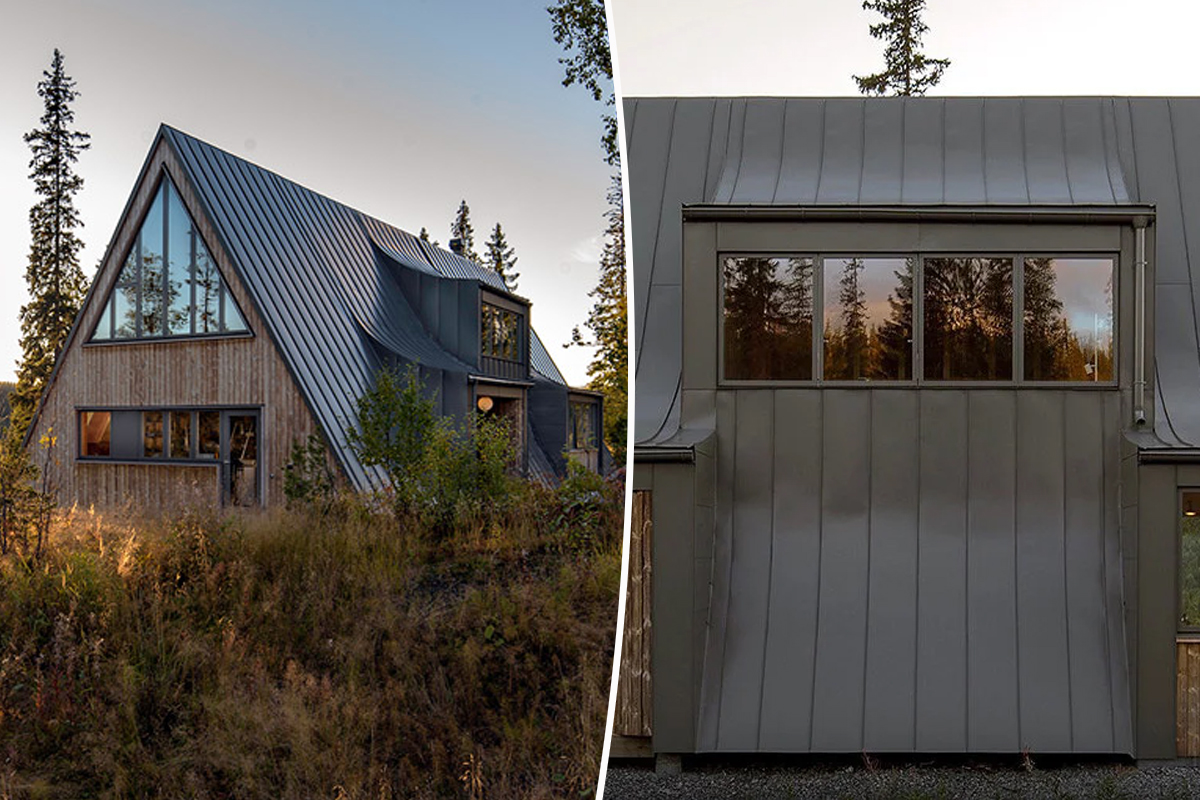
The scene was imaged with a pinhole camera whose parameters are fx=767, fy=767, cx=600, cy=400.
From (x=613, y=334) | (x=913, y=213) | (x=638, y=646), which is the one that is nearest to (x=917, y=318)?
(x=913, y=213)

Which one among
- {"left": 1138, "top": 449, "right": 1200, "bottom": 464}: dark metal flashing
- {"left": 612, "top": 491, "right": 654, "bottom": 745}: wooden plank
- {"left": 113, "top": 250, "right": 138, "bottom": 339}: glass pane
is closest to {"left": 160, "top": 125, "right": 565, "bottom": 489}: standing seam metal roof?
{"left": 113, "top": 250, "right": 138, "bottom": 339}: glass pane

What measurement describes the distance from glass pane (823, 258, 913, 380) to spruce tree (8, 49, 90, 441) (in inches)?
307

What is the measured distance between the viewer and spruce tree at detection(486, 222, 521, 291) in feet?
2.97

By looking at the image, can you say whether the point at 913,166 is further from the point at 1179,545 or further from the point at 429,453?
the point at 429,453

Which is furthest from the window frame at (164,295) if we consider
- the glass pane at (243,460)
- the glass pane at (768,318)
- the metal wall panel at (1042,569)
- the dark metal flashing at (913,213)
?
the metal wall panel at (1042,569)

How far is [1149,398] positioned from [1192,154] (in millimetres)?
3524

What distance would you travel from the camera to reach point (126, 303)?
0.87 m

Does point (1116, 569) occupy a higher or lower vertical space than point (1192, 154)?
lower

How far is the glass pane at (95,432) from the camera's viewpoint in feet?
2.90

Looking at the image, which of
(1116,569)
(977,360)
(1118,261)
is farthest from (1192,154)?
(1116,569)

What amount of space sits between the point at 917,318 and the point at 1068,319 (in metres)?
1.60

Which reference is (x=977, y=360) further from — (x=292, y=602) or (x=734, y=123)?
(x=292, y=602)

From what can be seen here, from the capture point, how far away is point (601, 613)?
0.89m

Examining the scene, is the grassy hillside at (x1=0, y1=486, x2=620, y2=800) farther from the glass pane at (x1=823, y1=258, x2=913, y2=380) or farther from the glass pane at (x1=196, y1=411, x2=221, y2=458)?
the glass pane at (x1=823, y1=258, x2=913, y2=380)
